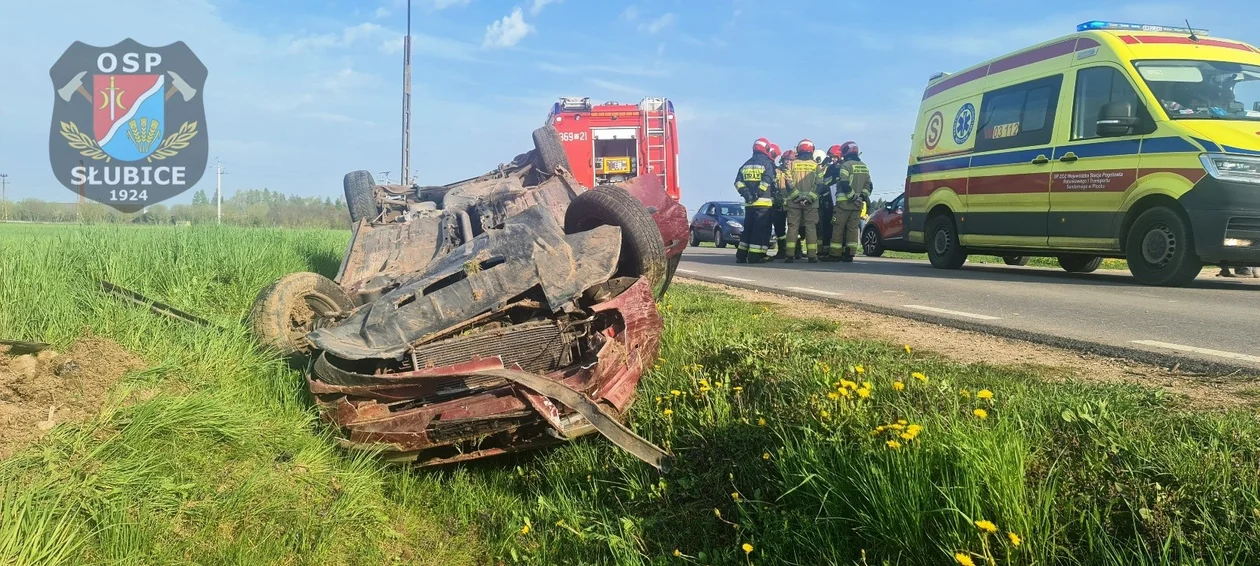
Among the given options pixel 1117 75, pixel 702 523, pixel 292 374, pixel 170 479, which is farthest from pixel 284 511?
pixel 1117 75

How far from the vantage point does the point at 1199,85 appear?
739 cm

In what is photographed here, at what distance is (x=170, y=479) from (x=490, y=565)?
44.7 inches

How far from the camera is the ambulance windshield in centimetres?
723

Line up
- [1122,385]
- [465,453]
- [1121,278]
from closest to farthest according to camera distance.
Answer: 1. [1122,385]
2. [465,453]
3. [1121,278]

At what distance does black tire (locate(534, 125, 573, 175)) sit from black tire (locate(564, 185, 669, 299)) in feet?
8.16

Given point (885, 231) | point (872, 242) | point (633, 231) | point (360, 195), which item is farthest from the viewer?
point (872, 242)

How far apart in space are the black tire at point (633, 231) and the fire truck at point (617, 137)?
447 inches

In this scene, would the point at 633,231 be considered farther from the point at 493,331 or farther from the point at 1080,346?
the point at 1080,346

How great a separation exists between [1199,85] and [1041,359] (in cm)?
526

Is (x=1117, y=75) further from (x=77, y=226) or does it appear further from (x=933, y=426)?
(x=77, y=226)

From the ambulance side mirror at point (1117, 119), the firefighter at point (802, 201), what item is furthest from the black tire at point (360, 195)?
the firefighter at point (802, 201)

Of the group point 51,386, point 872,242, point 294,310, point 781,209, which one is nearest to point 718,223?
point 872,242

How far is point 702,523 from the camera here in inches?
112

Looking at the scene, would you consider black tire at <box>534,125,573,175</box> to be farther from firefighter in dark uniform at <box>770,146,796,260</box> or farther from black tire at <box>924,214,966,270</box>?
firefighter in dark uniform at <box>770,146,796,260</box>
